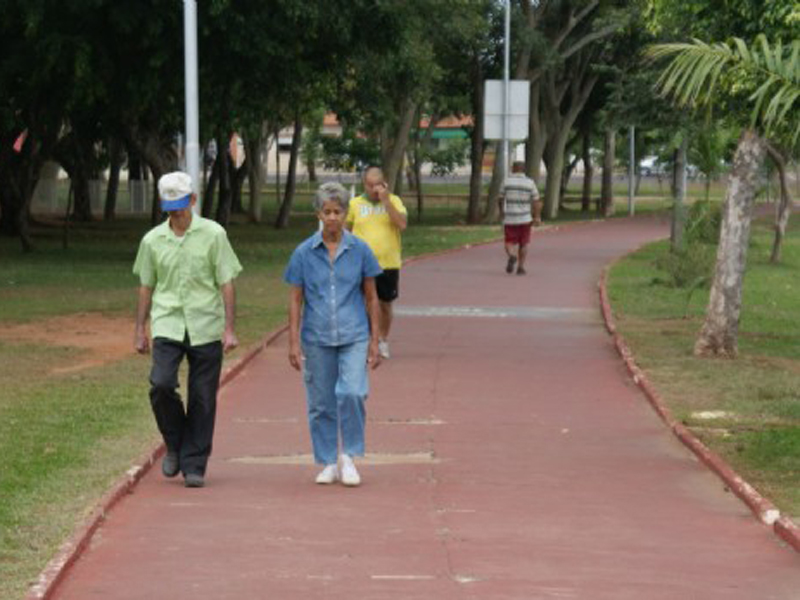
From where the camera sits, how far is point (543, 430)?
13641mm

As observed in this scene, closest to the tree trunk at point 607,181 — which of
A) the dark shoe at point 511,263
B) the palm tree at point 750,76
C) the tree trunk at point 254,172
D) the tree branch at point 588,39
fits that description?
the tree branch at point 588,39

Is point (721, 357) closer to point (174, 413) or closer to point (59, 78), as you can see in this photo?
point (174, 413)

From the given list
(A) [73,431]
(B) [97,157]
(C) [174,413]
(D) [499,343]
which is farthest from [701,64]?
(B) [97,157]

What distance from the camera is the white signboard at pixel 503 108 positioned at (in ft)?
136

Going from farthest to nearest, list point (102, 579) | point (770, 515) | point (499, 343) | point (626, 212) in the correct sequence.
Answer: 1. point (626, 212)
2. point (499, 343)
3. point (770, 515)
4. point (102, 579)

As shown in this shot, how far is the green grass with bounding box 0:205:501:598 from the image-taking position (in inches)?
381

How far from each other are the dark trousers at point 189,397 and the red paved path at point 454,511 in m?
0.23

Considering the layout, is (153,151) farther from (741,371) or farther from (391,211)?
(741,371)

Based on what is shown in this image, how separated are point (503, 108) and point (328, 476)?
102ft

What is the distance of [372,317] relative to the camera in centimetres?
1123

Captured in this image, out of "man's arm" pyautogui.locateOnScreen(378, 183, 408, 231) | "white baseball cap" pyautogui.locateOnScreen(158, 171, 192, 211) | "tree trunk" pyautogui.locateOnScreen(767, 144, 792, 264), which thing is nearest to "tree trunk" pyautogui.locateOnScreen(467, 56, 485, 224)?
"tree trunk" pyautogui.locateOnScreen(767, 144, 792, 264)

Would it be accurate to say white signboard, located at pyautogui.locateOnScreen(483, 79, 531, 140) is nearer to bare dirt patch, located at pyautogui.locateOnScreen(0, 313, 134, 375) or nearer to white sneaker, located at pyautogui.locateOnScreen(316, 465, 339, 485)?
bare dirt patch, located at pyautogui.locateOnScreen(0, 313, 134, 375)

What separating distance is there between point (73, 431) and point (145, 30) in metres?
18.7

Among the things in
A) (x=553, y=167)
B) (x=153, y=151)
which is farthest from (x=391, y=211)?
(x=553, y=167)
